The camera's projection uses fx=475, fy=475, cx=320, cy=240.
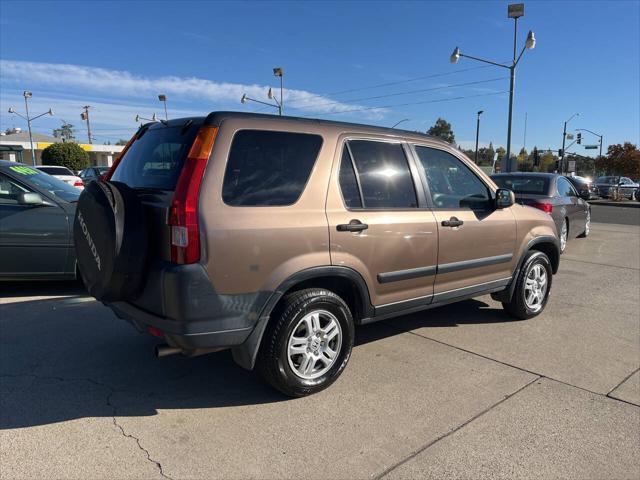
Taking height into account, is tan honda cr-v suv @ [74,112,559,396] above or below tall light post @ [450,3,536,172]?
below

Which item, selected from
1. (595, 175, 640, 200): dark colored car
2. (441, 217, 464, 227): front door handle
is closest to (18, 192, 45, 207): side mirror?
(441, 217, 464, 227): front door handle

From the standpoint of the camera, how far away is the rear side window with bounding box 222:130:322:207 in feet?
9.43

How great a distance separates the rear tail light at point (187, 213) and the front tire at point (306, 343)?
2.42 ft

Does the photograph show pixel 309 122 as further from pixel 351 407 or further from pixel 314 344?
pixel 351 407

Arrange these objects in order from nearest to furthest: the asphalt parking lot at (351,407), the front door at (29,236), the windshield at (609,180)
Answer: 1. the asphalt parking lot at (351,407)
2. the front door at (29,236)
3. the windshield at (609,180)

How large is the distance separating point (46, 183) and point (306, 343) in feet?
15.0

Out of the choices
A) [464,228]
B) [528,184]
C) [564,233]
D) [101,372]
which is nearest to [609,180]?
[564,233]

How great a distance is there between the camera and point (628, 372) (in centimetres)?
379

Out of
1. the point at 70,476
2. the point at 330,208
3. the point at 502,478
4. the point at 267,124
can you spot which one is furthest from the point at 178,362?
the point at 502,478

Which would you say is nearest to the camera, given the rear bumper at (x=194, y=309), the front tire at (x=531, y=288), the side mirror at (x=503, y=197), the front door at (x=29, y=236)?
the rear bumper at (x=194, y=309)

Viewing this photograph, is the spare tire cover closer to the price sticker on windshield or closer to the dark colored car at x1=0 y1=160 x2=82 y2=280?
the dark colored car at x1=0 y1=160 x2=82 y2=280

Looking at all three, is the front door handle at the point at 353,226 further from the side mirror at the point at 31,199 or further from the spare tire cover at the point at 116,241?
the side mirror at the point at 31,199

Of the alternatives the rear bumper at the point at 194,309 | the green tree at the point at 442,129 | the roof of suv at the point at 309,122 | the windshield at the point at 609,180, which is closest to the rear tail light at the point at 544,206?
the roof of suv at the point at 309,122

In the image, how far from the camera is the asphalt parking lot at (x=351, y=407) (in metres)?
2.59
